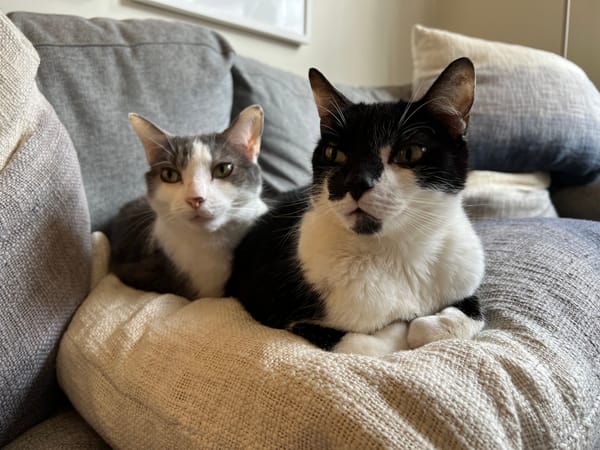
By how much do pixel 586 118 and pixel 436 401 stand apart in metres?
1.37

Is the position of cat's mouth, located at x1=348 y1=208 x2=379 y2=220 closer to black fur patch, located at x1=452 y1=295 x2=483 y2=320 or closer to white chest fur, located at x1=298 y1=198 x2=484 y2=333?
white chest fur, located at x1=298 y1=198 x2=484 y2=333

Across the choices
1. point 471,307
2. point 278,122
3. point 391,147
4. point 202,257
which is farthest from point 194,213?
point 278,122

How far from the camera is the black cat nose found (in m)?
0.68

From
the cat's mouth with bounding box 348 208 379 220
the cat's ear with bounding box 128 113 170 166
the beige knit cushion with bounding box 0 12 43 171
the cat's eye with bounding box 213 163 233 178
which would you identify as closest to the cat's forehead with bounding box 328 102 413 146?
the cat's mouth with bounding box 348 208 379 220

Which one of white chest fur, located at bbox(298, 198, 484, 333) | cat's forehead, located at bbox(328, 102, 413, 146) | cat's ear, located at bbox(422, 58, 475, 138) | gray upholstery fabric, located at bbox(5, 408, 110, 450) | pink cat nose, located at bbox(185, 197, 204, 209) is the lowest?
gray upholstery fabric, located at bbox(5, 408, 110, 450)

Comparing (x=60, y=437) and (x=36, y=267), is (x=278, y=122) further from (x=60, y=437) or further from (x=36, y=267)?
(x=60, y=437)

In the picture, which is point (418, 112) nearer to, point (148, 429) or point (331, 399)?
point (331, 399)

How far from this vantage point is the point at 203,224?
1.00 m

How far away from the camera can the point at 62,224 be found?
88 centimetres

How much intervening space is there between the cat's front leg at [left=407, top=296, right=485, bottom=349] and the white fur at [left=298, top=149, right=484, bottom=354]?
33mm

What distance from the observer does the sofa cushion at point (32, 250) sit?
2.46ft

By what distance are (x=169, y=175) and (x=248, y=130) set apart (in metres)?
0.22

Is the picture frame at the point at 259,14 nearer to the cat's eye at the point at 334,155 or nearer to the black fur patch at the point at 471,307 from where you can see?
the cat's eye at the point at 334,155

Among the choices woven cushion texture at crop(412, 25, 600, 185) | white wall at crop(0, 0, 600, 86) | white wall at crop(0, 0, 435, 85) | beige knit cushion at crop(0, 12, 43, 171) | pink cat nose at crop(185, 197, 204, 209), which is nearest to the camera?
beige knit cushion at crop(0, 12, 43, 171)
